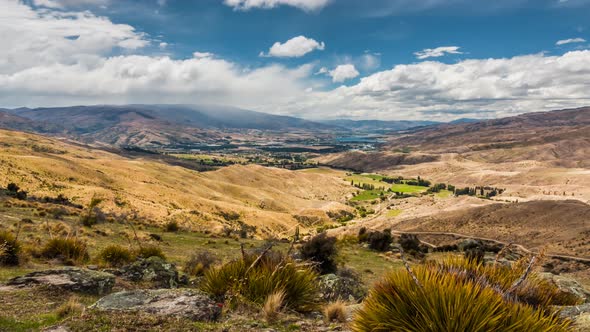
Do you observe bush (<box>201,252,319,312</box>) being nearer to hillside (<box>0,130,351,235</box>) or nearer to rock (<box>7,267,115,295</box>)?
rock (<box>7,267,115,295</box>)

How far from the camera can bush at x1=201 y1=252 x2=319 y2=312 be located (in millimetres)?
6262

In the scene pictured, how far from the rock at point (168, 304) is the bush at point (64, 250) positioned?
756 cm

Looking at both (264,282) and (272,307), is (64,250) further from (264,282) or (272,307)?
(272,307)

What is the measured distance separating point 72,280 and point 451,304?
26.0ft

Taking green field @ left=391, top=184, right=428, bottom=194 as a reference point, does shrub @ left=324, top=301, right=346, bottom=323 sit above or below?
above

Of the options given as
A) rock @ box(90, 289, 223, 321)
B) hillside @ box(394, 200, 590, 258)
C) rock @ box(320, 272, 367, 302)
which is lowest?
hillside @ box(394, 200, 590, 258)

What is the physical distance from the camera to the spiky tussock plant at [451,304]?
145 inches

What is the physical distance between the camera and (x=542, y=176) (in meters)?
169

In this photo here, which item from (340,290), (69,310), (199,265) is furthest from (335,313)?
(199,265)

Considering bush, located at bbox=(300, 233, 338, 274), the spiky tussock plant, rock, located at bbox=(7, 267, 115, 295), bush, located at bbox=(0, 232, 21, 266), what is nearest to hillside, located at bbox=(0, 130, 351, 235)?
bush, located at bbox=(300, 233, 338, 274)

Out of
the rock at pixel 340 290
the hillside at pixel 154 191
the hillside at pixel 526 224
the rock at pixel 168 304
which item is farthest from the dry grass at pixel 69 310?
the hillside at pixel 526 224

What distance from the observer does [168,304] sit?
5.77m

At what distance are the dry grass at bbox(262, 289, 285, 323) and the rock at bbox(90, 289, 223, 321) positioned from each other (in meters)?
0.81

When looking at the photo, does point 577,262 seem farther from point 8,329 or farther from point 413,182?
point 413,182
